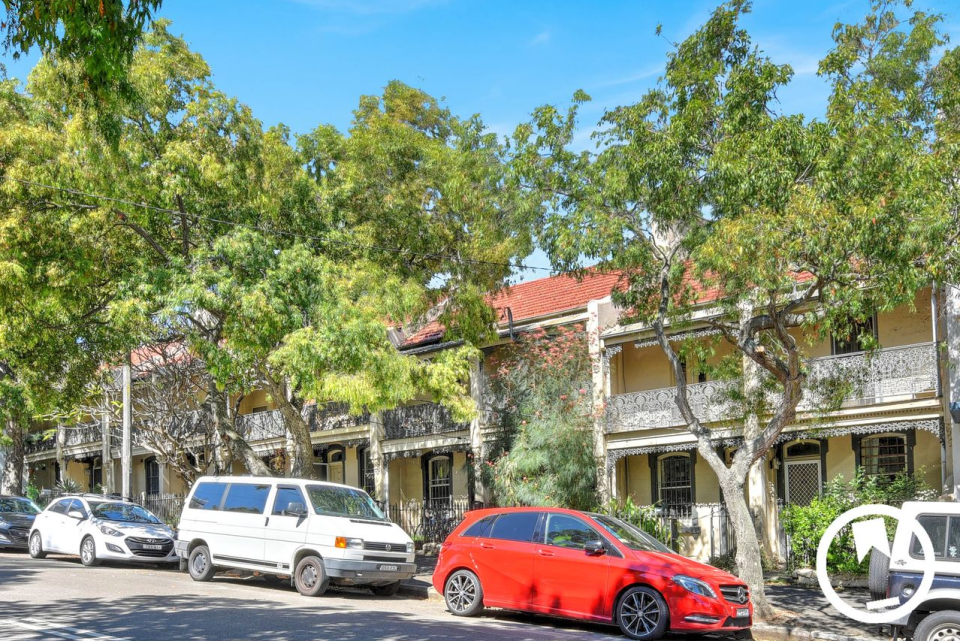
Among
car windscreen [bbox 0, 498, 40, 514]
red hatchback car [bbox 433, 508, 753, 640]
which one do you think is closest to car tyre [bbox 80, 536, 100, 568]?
car windscreen [bbox 0, 498, 40, 514]

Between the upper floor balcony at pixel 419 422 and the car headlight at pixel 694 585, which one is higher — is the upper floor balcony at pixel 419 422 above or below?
above

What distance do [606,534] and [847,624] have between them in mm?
3711

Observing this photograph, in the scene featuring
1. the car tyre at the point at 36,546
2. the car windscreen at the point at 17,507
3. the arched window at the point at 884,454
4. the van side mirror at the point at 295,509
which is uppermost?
the arched window at the point at 884,454

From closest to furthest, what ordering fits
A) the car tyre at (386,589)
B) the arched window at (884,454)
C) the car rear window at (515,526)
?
the car rear window at (515,526) < the car tyre at (386,589) < the arched window at (884,454)

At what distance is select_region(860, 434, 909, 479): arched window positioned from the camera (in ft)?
70.6

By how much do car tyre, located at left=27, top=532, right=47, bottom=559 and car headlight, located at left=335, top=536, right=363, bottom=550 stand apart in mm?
10325

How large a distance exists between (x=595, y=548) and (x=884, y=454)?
11.8 m

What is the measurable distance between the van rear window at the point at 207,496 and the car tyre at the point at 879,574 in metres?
11.0

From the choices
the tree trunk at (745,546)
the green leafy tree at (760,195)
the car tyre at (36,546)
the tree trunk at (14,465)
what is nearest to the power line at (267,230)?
the green leafy tree at (760,195)

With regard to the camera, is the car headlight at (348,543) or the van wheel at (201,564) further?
the van wheel at (201,564)

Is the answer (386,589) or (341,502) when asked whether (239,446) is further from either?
(386,589)

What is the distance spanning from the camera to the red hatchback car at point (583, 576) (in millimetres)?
12078

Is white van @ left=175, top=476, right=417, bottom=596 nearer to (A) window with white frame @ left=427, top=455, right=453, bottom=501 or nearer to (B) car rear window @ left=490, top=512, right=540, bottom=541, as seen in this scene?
(B) car rear window @ left=490, top=512, right=540, bottom=541

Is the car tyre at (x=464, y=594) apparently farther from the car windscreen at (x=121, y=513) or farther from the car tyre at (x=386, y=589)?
the car windscreen at (x=121, y=513)
